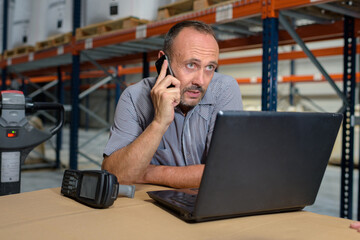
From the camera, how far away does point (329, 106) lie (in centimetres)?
1089

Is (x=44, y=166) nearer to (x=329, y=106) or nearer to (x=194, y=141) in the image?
(x=194, y=141)

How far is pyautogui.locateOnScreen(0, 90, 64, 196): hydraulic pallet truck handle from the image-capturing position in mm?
1819

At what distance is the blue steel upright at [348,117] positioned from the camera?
3090mm

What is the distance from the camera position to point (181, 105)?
6.79 ft

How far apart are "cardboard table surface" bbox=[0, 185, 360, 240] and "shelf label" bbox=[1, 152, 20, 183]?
1.96 feet

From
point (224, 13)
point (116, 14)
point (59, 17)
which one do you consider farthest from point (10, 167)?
point (59, 17)

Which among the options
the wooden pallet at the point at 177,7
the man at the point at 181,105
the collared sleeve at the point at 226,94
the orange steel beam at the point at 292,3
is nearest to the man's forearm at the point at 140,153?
the man at the point at 181,105

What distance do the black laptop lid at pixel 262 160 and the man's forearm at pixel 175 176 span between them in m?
0.57

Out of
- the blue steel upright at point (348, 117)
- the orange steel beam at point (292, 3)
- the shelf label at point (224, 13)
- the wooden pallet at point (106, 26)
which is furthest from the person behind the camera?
the wooden pallet at point (106, 26)

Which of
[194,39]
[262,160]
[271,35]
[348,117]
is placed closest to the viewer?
[262,160]

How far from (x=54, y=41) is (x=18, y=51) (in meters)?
1.48

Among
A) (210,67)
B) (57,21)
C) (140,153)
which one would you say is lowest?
(140,153)

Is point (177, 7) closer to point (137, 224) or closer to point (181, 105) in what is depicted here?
point (181, 105)

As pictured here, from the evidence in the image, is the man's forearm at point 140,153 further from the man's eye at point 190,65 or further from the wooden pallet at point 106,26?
the wooden pallet at point 106,26
